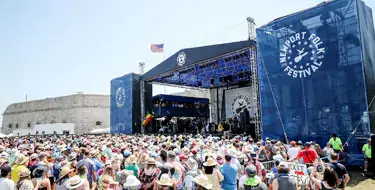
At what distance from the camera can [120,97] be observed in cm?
2527

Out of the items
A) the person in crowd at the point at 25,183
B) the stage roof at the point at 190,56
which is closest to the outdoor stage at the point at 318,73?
the stage roof at the point at 190,56

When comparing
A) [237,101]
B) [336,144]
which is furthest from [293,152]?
[237,101]

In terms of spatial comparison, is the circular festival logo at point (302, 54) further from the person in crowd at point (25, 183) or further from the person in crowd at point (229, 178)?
the person in crowd at point (25, 183)

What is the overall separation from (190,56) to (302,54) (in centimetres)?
869

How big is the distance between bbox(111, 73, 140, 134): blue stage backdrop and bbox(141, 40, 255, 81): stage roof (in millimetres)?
1764

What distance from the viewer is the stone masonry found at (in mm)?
38625

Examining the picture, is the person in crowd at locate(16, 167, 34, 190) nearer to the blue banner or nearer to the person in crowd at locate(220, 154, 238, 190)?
the person in crowd at locate(220, 154, 238, 190)

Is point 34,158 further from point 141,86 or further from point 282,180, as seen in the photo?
point 141,86

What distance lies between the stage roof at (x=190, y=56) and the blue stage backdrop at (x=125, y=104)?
69.4 inches

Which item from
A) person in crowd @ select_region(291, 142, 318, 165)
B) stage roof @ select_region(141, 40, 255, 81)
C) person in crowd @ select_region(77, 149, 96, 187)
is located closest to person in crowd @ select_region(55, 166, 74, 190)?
person in crowd @ select_region(77, 149, 96, 187)

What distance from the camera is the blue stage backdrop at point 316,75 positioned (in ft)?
31.9

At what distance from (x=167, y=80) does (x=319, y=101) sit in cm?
1534

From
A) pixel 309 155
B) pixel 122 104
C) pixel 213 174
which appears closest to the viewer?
pixel 213 174

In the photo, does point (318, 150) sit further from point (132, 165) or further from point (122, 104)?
point (122, 104)
